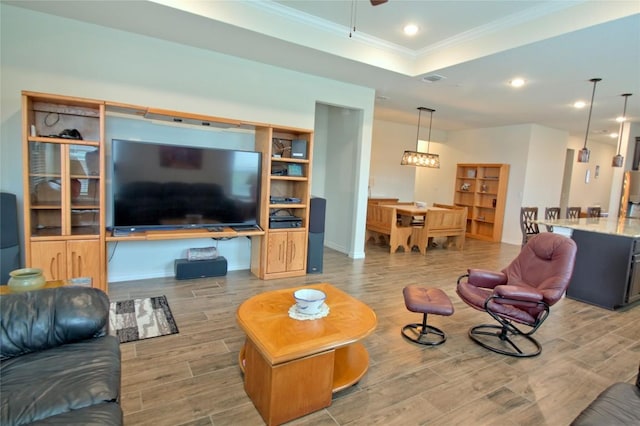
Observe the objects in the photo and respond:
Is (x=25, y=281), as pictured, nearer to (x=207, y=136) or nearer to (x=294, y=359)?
(x=294, y=359)

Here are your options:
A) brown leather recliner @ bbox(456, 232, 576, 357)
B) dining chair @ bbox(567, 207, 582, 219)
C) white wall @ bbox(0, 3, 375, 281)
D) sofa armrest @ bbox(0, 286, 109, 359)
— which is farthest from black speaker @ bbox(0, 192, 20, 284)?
dining chair @ bbox(567, 207, 582, 219)

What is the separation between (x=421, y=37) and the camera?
408 cm

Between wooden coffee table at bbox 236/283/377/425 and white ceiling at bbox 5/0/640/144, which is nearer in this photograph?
wooden coffee table at bbox 236/283/377/425

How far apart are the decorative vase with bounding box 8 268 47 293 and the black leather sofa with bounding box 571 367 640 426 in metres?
2.93

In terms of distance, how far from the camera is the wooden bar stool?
2.81 meters

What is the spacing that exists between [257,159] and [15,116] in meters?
2.45

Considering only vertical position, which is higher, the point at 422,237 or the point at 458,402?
the point at 422,237

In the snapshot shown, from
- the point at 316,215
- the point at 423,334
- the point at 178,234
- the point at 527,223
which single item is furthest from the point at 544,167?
the point at 178,234

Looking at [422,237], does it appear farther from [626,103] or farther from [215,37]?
[215,37]

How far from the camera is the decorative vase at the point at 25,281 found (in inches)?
79.0

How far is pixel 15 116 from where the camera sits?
3.40 meters

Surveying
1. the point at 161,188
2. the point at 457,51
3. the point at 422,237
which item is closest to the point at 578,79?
the point at 457,51

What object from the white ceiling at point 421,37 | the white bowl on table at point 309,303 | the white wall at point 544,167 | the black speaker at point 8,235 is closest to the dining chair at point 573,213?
the white wall at point 544,167

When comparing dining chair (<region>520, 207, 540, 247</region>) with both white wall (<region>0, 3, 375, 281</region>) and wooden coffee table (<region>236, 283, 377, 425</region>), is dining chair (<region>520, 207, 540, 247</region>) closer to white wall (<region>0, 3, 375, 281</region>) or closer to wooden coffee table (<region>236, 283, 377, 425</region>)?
white wall (<region>0, 3, 375, 281</region>)
